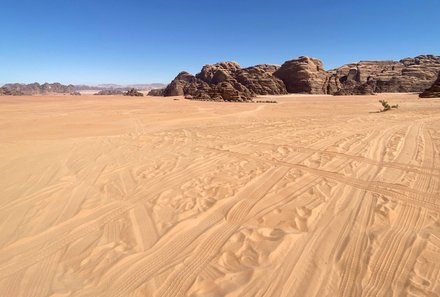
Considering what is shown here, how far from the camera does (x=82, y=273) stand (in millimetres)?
2666

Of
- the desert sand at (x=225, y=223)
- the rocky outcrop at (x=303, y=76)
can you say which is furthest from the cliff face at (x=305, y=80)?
the desert sand at (x=225, y=223)

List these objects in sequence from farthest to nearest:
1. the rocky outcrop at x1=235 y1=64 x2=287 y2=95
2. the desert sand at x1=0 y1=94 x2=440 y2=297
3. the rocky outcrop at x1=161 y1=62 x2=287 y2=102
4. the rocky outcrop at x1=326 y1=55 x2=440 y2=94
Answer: the rocky outcrop at x1=326 y1=55 x2=440 y2=94 → the rocky outcrop at x1=235 y1=64 x2=287 y2=95 → the rocky outcrop at x1=161 y1=62 x2=287 y2=102 → the desert sand at x1=0 y1=94 x2=440 y2=297

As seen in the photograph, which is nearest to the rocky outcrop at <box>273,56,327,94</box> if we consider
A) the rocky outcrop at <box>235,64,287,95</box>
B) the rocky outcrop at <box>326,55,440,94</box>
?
the rocky outcrop at <box>326,55,440,94</box>

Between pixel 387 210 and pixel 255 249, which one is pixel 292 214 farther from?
pixel 387 210

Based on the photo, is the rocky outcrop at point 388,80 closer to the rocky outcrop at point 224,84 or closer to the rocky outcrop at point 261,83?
the rocky outcrop at point 261,83

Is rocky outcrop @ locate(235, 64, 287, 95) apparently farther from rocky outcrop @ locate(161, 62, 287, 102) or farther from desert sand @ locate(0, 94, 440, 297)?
desert sand @ locate(0, 94, 440, 297)

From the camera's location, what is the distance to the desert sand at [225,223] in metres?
2.50

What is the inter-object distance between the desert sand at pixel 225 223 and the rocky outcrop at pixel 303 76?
57.0 m

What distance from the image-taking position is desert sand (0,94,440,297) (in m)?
2.50

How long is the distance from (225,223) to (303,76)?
6277cm

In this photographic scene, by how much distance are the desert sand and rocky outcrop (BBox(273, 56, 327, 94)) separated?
57007mm

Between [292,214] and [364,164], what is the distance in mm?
2924

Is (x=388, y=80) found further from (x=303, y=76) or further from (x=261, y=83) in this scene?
(x=261, y=83)

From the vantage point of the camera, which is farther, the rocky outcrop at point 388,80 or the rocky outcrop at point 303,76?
the rocky outcrop at point 388,80
